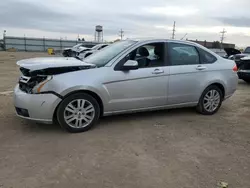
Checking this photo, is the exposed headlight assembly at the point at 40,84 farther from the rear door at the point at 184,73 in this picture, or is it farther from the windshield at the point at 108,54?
the rear door at the point at 184,73

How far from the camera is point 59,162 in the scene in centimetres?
352

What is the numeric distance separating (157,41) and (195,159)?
250 cm

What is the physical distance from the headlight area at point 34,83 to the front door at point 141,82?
3.28 ft

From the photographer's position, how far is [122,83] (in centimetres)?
484

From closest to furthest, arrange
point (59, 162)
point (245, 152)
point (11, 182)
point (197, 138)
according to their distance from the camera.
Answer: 1. point (11, 182)
2. point (59, 162)
3. point (245, 152)
4. point (197, 138)

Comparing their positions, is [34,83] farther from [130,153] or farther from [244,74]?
[244,74]

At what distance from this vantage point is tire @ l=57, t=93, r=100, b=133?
4.46m

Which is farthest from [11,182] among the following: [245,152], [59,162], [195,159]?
[245,152]

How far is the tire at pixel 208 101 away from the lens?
583cm

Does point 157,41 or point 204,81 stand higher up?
point 157,41

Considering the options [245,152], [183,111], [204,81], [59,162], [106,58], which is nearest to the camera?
[59,162]

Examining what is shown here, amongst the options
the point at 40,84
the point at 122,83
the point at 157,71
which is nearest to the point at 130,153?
the point at 122,83

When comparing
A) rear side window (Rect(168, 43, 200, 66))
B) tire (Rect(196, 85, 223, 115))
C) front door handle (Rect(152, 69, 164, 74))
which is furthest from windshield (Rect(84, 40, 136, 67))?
tire (Rect(196, 85, 223, 115))

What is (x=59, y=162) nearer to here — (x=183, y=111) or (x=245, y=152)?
(x=245, y=152)
